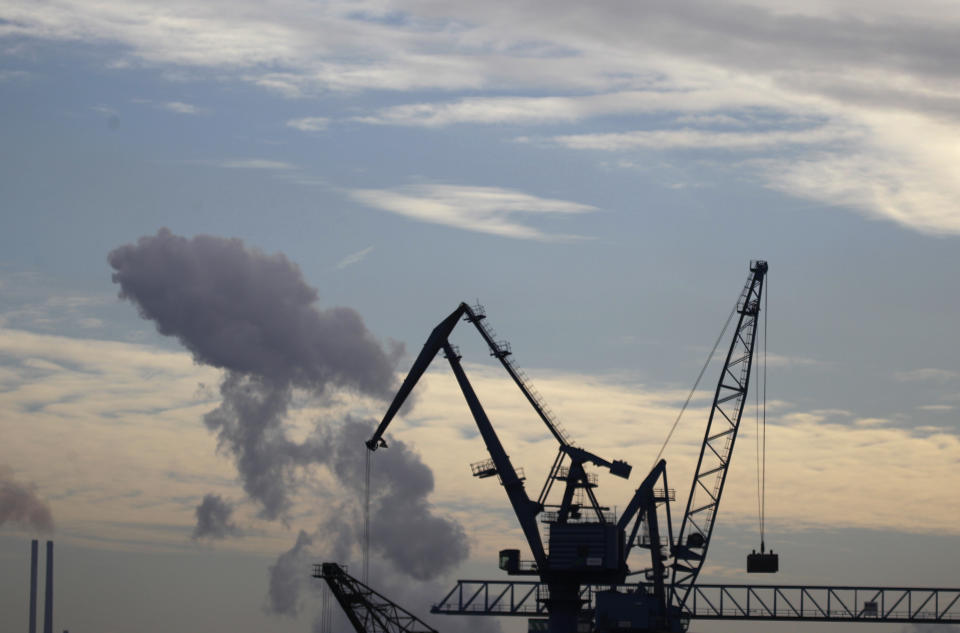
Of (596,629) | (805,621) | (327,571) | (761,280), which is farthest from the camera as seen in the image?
(805,621)

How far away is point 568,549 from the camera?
421ft

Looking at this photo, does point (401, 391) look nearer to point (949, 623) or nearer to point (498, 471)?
point (498, 471)

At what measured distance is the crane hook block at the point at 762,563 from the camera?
447 ft

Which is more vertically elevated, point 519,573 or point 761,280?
point 761,280

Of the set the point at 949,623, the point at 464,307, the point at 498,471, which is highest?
the point at 464,307

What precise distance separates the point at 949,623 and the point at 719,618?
29787 millimetres

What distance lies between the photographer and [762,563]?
13675cm

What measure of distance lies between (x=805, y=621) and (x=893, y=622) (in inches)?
444

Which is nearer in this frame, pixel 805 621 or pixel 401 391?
pixel 401 391

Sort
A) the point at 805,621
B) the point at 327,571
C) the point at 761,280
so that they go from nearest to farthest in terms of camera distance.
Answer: the point at 327,571 → the point at 761,280 → the point at 805,621

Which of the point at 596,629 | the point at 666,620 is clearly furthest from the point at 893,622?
the point at 596,629

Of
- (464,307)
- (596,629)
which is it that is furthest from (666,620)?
(464,307)

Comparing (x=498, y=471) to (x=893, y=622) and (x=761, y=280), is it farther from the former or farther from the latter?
(x=893, y=622)

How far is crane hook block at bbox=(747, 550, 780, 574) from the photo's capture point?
136375mm
